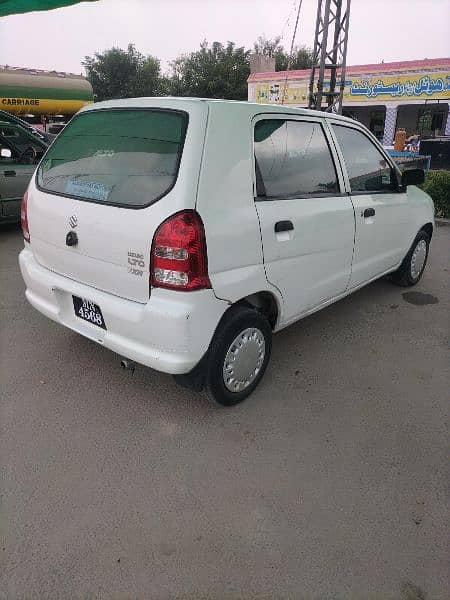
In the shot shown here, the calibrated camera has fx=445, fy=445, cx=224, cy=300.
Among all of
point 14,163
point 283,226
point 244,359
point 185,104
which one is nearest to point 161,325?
point 244,359

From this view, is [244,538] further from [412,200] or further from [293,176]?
[412,200]

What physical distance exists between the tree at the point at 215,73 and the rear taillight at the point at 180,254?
127 ft

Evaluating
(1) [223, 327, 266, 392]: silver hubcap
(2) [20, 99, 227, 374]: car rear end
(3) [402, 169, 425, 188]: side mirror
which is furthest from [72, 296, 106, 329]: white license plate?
(3) [402, 169, 425, 188]: side mirror

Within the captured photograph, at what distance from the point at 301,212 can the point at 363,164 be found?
1.14 meters

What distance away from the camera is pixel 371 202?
355 centimetres

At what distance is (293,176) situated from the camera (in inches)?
112

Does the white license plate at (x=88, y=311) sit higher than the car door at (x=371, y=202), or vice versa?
the car door at (x=371, y=202)

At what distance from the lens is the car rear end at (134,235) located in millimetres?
2180

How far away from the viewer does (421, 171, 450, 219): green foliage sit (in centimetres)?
838

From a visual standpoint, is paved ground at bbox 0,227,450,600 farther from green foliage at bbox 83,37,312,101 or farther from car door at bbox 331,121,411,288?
green foliage at bbox 83,37,312,101

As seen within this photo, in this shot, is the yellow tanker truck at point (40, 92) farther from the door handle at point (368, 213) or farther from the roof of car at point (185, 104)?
the door handle at point (368, 213)

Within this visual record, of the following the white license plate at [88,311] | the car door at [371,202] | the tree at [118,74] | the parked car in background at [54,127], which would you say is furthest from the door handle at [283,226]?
the tree at [118,74]

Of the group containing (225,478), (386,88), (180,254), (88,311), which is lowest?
(225,478)

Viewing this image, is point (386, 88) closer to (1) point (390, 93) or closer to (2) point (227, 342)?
(1) point (390, 93)
